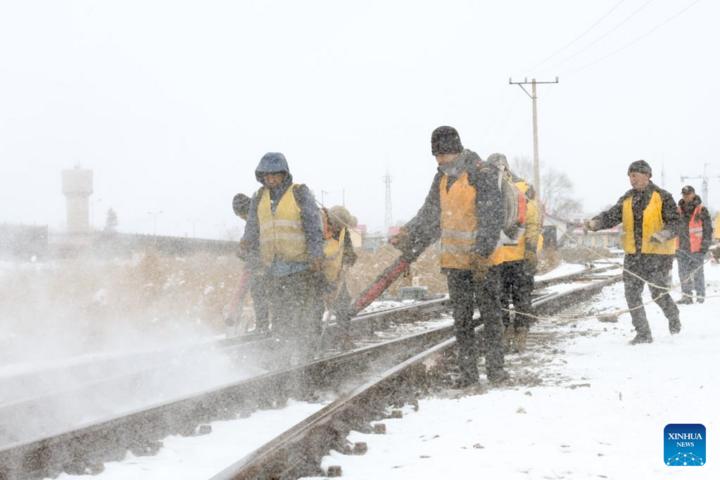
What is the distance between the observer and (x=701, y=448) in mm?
2994

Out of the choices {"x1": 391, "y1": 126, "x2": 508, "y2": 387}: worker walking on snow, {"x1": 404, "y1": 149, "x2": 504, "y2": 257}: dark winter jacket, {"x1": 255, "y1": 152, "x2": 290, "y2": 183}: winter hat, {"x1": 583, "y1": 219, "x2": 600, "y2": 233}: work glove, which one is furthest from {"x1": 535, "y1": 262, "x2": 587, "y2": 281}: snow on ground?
{"x1": 404, "y1": 149, "x2": 504, "y2": 257}: dark winter jacket

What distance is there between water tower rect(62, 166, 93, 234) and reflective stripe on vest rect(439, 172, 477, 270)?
20.3 meters

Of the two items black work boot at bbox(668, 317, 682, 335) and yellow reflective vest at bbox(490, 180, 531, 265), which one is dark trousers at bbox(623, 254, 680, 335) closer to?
black work boot at bbox(668, 317, 682, 335)

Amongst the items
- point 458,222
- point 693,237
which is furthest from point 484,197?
point 693,237

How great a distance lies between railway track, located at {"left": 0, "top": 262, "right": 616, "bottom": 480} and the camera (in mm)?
3850

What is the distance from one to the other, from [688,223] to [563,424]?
9280mm

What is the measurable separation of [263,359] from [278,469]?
4.35 m

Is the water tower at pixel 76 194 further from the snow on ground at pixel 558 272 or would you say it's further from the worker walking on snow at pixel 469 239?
the worker walking on snow at pixel 469 239

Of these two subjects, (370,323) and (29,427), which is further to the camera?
(370,323)

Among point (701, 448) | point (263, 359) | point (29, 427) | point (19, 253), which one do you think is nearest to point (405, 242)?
point (263, 359)

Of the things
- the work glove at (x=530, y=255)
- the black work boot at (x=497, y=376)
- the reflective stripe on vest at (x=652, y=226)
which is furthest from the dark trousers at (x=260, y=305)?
the reflective stripe on vest at (x=652, y=226)

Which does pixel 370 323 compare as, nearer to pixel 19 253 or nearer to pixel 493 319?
pixel 493 319

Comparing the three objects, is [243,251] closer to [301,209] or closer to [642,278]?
[301,209]

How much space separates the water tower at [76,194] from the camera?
27.1m
